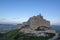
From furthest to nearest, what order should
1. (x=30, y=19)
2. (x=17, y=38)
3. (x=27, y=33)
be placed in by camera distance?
(x=30, y=19)
(x=27, y=33)
(x=17, y=38)

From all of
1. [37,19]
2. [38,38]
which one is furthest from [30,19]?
[38,38]

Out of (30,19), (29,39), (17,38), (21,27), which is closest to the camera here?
(29,39)

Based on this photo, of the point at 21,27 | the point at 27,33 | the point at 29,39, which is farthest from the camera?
the point at 21,27

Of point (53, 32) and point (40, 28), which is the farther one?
point (40, 28)

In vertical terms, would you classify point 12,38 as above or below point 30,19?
→ below

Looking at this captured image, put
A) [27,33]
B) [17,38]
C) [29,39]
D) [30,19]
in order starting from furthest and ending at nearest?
[30,19] → [27,33] → [17,38] → [29,39]

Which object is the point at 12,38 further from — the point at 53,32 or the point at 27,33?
the point at 53,32

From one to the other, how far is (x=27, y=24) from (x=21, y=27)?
1014mm

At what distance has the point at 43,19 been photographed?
80.2 feet

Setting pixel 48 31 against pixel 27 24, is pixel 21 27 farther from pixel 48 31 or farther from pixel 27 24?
pixel 48 31

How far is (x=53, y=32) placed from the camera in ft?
75.5

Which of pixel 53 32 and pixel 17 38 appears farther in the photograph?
pixel 53 32

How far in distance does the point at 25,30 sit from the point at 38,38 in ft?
12.5

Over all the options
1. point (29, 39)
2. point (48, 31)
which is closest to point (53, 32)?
point (48, 31)
